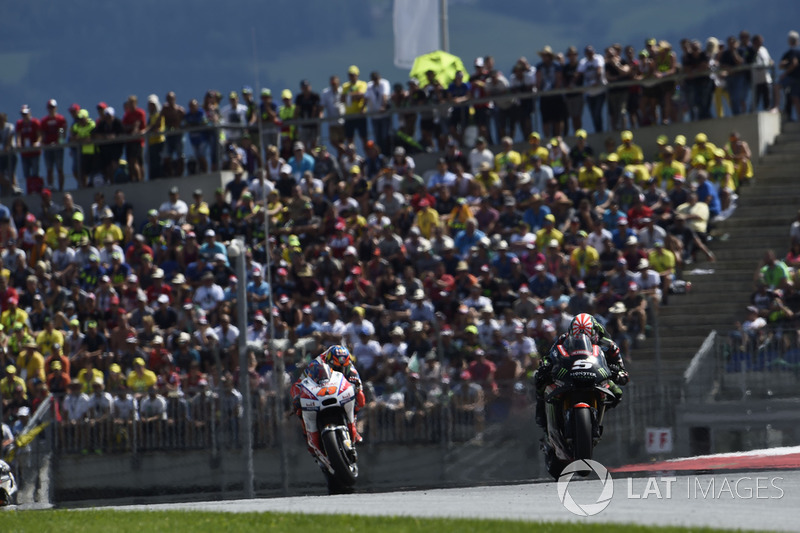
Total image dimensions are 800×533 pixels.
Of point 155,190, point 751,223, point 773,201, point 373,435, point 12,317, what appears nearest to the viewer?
point 373,435

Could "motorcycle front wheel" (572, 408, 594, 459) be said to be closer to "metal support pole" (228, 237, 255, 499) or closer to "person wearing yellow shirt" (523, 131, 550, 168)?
"metal support pole" (228, 237, 255, 499)

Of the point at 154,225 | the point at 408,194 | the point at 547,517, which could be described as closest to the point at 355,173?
the point at 408,194

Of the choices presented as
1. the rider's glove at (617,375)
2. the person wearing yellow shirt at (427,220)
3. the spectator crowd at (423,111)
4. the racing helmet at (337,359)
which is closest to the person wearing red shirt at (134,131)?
the spectator crowd at (423,111)

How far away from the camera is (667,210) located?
894 inches

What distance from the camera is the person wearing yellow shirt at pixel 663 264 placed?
21.5m

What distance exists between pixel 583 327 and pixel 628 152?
1116 cm

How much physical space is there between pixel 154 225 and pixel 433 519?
16788 mm

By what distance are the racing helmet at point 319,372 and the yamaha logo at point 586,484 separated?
288cm

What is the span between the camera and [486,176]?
1009 inches

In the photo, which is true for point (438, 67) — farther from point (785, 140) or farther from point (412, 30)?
point (785, 140)

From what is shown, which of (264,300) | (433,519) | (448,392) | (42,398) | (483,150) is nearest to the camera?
(433,519)

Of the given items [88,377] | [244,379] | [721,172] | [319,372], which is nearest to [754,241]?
[721,172]

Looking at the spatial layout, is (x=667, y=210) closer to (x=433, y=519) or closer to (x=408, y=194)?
(x=408, y=194)

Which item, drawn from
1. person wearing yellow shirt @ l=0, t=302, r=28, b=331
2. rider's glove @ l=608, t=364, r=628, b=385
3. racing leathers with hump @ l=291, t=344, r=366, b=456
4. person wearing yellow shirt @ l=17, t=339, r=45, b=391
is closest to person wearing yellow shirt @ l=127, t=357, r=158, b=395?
person wearing yellow shirt @ l=17, t=339, r=45, b=391
